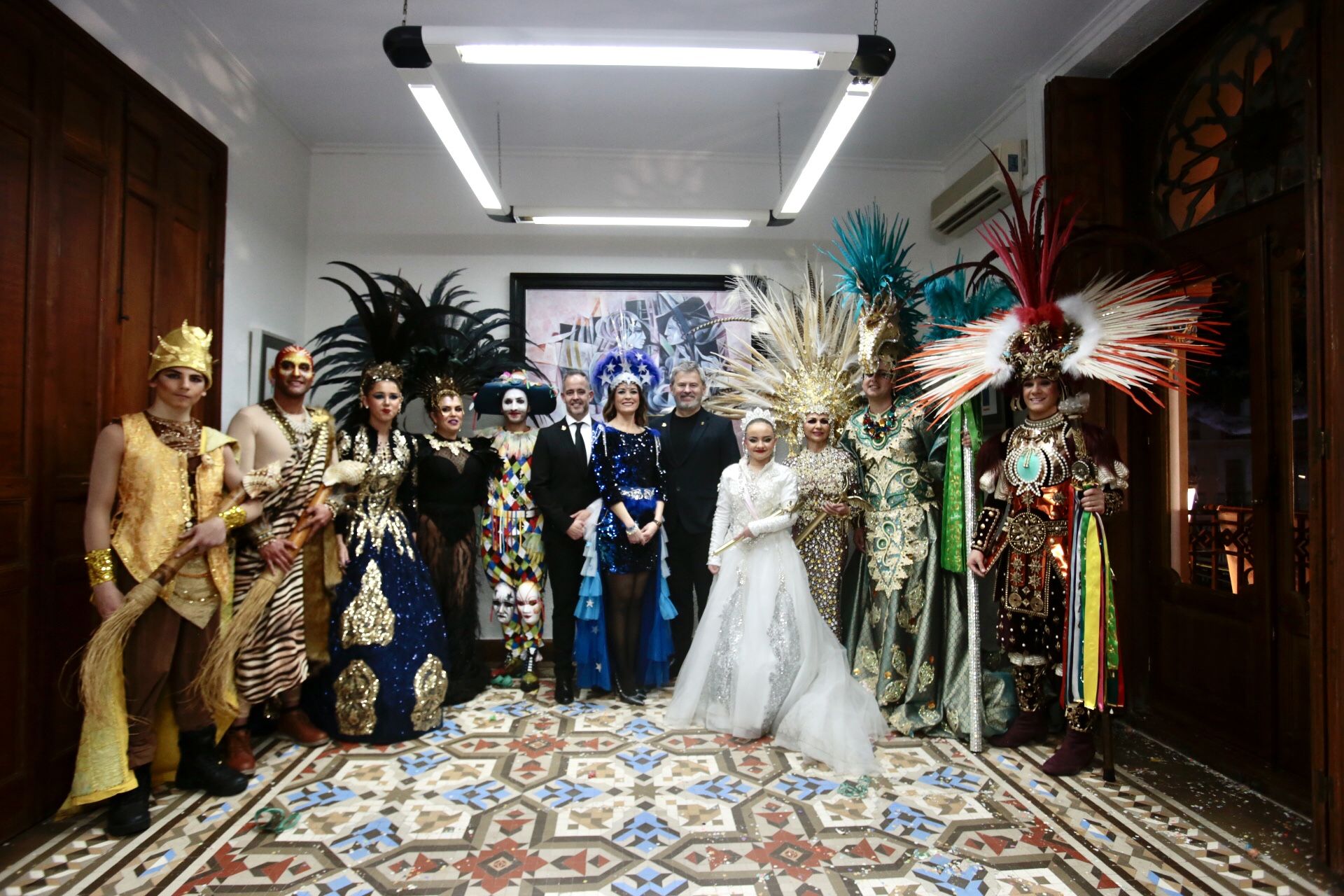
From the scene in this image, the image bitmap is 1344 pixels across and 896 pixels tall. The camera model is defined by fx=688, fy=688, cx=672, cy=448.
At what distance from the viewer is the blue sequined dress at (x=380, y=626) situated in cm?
326

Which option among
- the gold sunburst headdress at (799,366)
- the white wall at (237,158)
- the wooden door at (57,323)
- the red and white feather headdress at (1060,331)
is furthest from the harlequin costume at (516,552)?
the red and white feather headdress at (1060,331)

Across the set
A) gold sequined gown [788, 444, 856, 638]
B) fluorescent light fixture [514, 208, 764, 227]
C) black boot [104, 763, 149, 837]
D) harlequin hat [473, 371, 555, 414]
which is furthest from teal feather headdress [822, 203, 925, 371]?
black boot [104, 763, 149, 837]

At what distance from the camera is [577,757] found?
3066mm

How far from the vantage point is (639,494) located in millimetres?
3814

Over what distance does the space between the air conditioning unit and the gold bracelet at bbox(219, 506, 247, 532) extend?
4.02 m

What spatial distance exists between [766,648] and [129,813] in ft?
8.31

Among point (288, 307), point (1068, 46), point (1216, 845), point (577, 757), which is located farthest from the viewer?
point (288, 307)

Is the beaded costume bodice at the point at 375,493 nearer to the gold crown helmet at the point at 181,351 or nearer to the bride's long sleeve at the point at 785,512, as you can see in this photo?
the gold crown helmet at the point at 181,351

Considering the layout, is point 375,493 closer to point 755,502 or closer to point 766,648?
point 755,502

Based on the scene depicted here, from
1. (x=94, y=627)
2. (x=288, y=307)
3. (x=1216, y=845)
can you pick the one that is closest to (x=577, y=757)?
(x=94, y=627)

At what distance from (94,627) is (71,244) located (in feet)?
5.06

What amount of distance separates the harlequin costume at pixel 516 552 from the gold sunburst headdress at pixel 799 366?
1.24 meters

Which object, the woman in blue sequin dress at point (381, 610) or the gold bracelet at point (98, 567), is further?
the woman in blue sequin dress at point (381, 610)

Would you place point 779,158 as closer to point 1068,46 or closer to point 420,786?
point 1068,46
